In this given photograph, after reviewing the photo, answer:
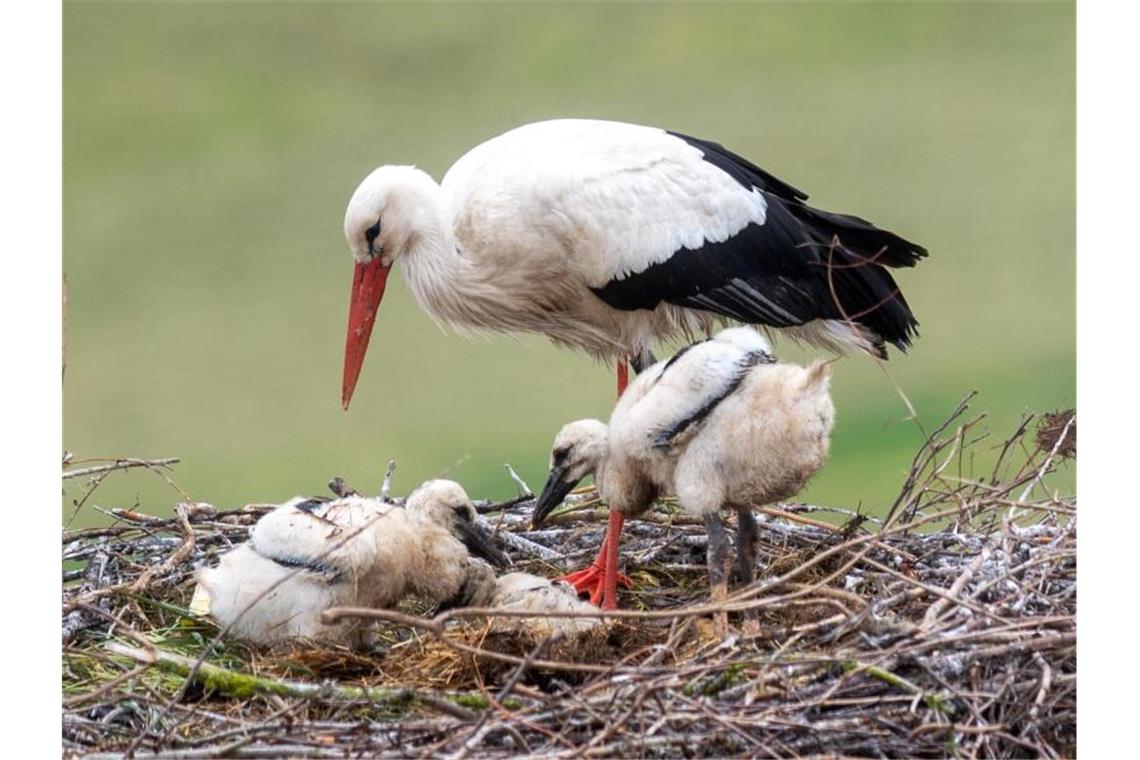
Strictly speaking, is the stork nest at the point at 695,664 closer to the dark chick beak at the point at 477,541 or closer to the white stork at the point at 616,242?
the dark chick beak at the point at 477,541

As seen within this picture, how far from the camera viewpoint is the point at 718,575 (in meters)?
3.93

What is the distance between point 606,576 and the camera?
14.4 ft

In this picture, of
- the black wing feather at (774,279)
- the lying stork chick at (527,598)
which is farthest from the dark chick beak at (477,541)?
the black wing feather at (774,279)

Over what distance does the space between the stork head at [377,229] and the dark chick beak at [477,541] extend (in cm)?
67

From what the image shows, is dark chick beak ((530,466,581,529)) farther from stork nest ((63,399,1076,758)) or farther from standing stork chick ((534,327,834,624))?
stork nest ((63,399,1076,758))

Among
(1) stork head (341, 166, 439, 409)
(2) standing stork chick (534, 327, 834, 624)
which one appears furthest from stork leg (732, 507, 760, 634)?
(1) stork head (341, 166, 439, 409)

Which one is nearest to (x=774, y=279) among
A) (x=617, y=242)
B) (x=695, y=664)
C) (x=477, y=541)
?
(x=617, y=242)

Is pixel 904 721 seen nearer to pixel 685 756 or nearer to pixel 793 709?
pixel 793 709

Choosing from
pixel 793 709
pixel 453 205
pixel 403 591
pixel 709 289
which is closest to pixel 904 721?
pixel 793 709

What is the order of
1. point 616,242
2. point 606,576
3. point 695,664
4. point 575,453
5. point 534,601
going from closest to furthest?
point 695,664
point 534,601
point 575,453
point 606,576
point 616,242

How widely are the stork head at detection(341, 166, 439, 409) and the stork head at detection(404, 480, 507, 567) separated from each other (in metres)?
0.65

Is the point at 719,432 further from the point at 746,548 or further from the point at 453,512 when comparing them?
the point at 453,512

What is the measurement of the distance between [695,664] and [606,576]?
38.7 inches

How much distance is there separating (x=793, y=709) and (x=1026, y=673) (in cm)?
46
